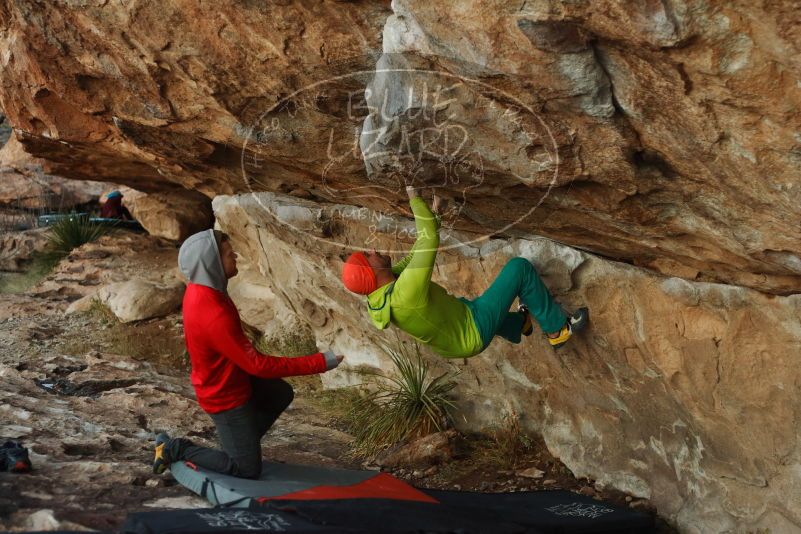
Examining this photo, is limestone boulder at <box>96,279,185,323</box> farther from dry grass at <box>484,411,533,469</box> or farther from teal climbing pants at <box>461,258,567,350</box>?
teal climbing pants at <box>461,258,567,350</box>

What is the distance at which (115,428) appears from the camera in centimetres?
655

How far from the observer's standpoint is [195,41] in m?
5.36

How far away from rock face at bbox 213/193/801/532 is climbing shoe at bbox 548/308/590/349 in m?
0.09

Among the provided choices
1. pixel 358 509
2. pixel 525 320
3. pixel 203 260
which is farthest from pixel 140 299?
pixel 358 509

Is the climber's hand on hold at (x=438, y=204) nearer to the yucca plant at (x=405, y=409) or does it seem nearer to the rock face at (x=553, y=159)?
the rock face at (x=553, y=159)

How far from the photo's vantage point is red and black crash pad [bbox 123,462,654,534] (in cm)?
425

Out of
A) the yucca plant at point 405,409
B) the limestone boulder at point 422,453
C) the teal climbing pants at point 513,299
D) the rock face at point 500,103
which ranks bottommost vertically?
the limestone boulder at point 422,453

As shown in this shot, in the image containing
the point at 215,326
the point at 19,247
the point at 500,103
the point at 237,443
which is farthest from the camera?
the point at 19,247

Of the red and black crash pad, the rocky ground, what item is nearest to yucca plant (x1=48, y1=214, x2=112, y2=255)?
the rocky ground

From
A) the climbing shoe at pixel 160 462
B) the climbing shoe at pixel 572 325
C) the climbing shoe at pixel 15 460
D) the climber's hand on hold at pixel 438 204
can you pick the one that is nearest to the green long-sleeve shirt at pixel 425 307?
the climber's hand on hold at pixel 438 204

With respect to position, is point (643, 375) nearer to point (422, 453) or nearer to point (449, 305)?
point (449, 305)

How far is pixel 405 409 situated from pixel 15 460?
304 centimetres

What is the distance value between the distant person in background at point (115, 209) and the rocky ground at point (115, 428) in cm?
253

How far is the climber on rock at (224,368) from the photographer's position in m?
4.93
